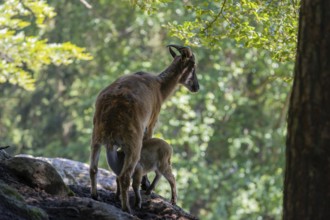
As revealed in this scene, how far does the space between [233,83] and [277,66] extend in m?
5.05

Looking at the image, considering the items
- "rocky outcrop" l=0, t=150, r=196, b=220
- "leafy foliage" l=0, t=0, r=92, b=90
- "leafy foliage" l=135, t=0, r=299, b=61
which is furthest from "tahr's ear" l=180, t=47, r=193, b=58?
"leafy foliage" l=0, t=0, r=92, b=90

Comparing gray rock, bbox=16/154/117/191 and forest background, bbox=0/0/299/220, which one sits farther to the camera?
forest background, bbox=0/0/299/220

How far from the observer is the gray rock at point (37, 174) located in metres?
7.82

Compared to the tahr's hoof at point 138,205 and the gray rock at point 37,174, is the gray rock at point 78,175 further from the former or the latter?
the gray rock at point 37,174

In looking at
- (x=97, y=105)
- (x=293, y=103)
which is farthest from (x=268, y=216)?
(x=293, y=103)

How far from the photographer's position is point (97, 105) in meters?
8.37

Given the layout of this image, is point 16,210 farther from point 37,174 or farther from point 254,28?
point 254,28

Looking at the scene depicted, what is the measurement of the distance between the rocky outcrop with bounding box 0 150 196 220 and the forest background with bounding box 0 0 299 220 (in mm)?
9995

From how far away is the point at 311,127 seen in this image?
212 inches

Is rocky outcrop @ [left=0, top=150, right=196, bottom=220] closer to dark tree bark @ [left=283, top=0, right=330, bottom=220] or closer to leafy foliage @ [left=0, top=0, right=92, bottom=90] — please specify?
dark tree bark @ [left=283, top=0, right=330, bottom=220]

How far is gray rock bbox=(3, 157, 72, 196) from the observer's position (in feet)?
25.6

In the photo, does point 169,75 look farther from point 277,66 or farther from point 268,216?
point 268,216

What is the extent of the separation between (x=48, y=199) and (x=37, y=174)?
504 millimetres

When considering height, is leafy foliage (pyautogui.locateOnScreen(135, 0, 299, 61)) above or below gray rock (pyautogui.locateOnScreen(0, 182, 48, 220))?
above
